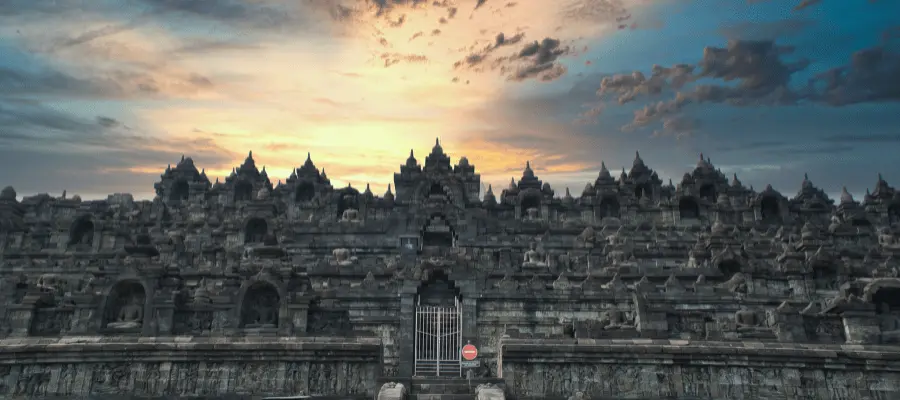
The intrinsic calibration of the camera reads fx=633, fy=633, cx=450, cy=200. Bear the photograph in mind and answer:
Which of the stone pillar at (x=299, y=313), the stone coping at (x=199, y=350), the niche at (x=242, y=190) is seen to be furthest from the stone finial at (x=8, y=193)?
the stone pillar at (x=299, y=313)

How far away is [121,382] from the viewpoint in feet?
64.2

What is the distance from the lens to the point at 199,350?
19547 millimetres

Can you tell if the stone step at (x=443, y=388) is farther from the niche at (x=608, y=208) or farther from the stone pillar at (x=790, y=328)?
the niche at (x=608, y=208)

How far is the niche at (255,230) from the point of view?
39344 millimetres

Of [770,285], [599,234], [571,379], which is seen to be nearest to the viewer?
[571,379]

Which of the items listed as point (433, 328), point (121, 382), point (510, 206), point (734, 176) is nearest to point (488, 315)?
point (433, 328)

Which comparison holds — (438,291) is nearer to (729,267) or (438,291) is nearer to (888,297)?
(729,267)

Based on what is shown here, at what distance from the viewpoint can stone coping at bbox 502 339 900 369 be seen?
18.9m

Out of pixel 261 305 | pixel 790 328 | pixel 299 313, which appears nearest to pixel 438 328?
pixel 299 313

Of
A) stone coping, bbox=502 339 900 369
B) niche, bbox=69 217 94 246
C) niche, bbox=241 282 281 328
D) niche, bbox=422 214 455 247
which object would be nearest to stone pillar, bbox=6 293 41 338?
niche, bbox=241 282 281 328

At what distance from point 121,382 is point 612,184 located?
3745 cm

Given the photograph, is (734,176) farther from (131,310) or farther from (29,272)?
(29,272)

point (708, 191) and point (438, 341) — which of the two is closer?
point (438, 341)

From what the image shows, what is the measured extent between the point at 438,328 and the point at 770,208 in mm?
32863
